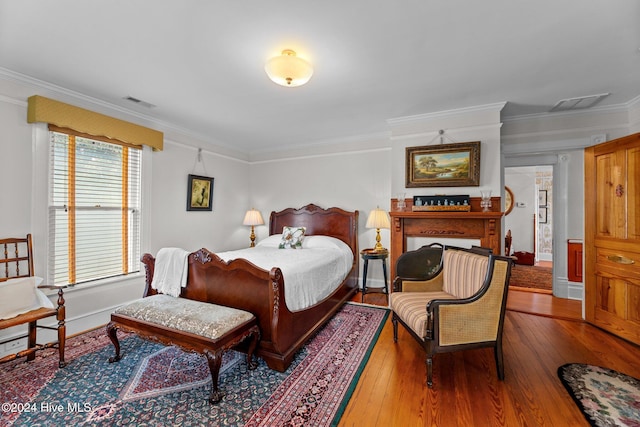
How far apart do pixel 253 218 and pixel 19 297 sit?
10.4ft

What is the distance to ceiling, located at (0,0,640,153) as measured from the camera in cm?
178

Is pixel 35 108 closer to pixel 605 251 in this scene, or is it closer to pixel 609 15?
pixel 609 15

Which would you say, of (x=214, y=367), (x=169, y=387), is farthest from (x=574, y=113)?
(x=169, y=387)

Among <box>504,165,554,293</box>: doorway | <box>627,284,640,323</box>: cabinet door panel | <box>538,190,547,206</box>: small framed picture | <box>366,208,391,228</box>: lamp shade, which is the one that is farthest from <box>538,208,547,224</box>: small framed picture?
<box>366,208,391,228</box>: lamp shade

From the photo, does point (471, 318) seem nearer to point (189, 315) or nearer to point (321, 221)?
point (189, 315)

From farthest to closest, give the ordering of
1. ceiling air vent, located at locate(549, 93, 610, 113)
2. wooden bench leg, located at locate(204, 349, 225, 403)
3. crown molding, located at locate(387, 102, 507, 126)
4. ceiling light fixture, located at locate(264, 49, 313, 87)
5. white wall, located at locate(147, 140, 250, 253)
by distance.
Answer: white wall, located at locate(147, 140, 250, 253) < crown molding, located at locate(387, 102, 507, 126) < ceiling air vent, located at locate(549, 93, 610, 113) < ceiling light fixture, located at locate(264, 49, 313, 87) < wooden bench leg, located at locate(204, 349, 225, 403)

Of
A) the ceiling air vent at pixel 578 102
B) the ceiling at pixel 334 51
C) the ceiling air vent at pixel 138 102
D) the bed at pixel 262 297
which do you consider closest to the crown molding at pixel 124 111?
the ceiling at pixel 334 51

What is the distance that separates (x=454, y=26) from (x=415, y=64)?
507 millimetres

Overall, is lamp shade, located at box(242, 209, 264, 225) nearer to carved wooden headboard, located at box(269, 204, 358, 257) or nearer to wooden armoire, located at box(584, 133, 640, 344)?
carved wooden headboard, located at box(269, 204, 358, 257)

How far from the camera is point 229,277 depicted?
2.46 m

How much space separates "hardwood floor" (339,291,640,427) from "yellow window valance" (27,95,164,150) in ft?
12.3

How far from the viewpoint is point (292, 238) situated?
4328 mm

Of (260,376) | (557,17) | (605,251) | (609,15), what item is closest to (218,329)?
(260,376)

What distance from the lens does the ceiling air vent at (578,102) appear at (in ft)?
10.1
